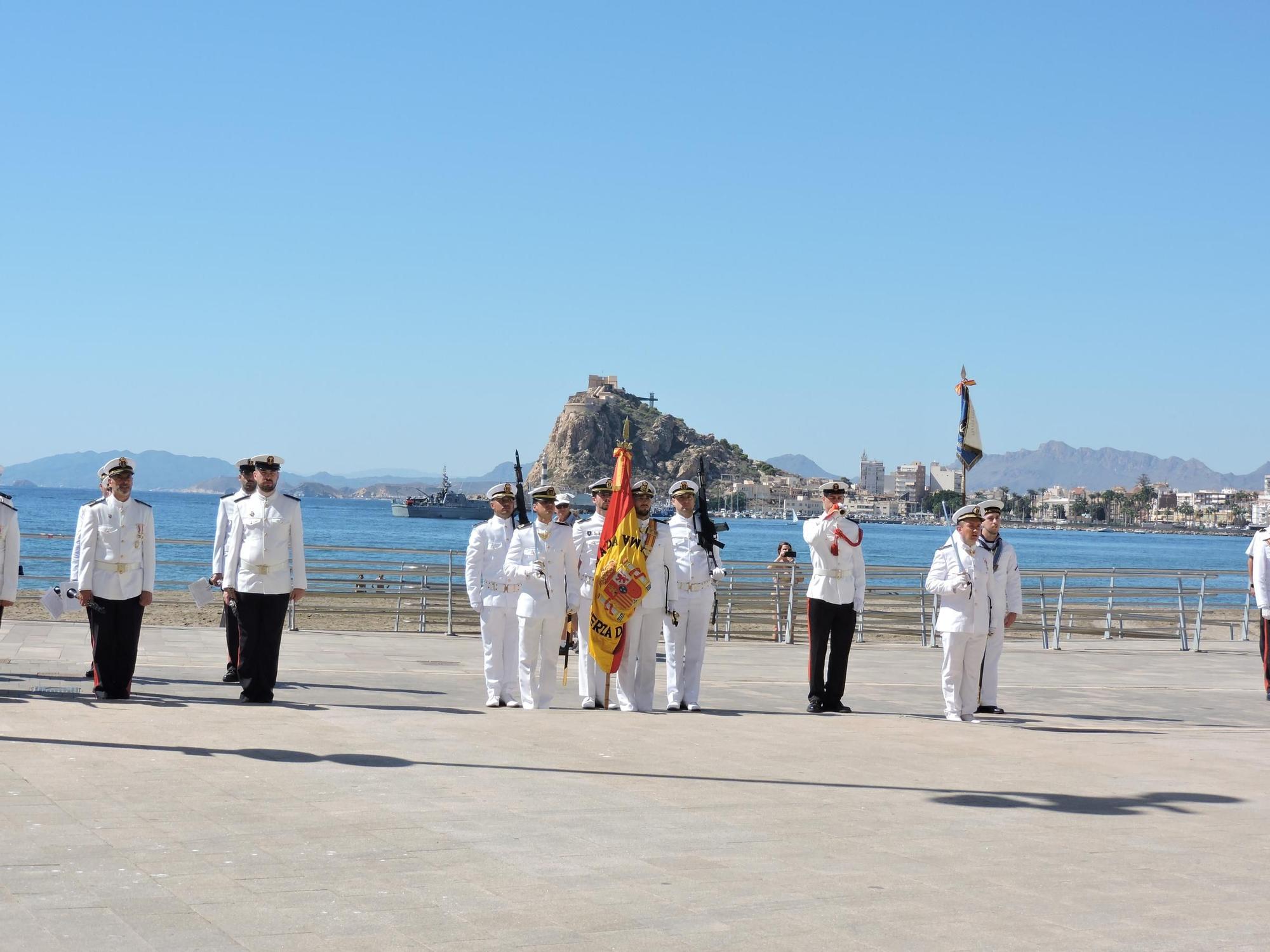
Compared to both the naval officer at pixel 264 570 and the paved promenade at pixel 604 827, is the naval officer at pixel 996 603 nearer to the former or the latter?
the paved promenade at pixel 604 827

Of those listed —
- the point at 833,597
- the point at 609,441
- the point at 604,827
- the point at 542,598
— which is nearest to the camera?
the point at 604,827

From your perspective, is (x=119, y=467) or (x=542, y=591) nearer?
(x=119, y=467)

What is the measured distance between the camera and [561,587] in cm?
1174

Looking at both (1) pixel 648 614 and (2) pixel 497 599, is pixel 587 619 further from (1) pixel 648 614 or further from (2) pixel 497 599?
(2) pixel 497 599

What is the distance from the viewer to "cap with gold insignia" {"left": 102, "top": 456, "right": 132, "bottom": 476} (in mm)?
11133

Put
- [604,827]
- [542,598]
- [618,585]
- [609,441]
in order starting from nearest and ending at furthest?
1. [604,827]
2. [618,585]
3. [542,598]
4. [609,441]

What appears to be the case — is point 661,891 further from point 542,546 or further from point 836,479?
point 836,479

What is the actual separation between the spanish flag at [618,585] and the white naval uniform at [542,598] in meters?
0.28

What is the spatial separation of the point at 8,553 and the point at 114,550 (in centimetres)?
80

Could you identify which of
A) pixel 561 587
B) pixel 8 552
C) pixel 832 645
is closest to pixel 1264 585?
pixel 832 645

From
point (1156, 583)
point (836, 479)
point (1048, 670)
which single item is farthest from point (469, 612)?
point (1156, 583)

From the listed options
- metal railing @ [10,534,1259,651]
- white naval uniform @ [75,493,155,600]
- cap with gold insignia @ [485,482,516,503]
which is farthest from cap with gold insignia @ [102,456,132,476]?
metal railing @ [10,534,1259,651]

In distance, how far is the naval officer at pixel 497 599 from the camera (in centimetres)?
1185

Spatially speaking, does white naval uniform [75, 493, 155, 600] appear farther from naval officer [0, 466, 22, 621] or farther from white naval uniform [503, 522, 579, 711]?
white naval uniform [503, 522, 579, 711]
